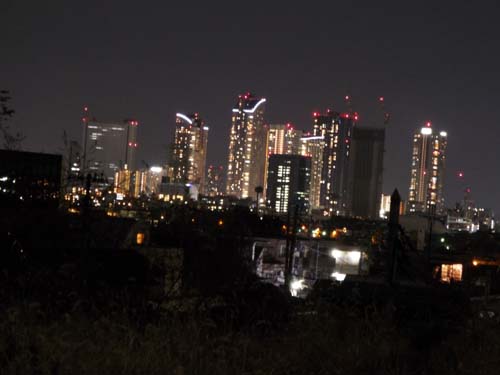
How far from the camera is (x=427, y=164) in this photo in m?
156

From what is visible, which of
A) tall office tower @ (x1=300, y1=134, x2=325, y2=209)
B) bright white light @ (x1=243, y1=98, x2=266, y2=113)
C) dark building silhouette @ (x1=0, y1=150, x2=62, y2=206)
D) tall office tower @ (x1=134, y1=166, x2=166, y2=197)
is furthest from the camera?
bright white light @ (x1=243, y1=98, x2=266, y2=113)

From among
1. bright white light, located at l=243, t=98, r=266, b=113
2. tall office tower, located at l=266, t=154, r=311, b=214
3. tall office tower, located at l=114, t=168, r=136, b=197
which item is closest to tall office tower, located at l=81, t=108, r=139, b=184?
tall office tower, located at l=114, t=168, r=136, b=197

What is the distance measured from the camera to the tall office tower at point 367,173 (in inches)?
4274

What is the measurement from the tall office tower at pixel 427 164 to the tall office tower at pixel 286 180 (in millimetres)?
45643

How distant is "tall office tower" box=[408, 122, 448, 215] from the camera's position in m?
149

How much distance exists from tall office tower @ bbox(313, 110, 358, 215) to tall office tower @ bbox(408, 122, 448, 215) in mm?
15833

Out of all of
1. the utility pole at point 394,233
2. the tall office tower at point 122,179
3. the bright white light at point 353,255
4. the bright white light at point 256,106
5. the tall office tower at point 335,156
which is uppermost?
the bright white light at point 256,106

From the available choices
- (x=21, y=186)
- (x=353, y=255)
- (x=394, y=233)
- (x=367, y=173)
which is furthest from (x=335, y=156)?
(x=394, y=233)

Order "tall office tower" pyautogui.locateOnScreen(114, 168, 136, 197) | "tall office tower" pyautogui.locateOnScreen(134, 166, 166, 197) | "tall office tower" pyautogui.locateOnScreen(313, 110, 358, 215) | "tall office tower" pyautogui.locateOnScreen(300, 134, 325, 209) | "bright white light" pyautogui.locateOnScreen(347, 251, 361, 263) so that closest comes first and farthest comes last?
"tall office tower" pyautogui.locateOnScreen(114, 168, 136, 197)
"bright white light" pyautogui.locateOnScreen(347, 251, 361, 263)
"tall office tower" pyautogui.locateOnScreen(134, 166, 166, 197)
"tall office tower" pyautogui.locateOnScreen(313, 110, 358, 215)
"tall office tower" pyautogui.locateOnScreen(300, 134, 325, 209)

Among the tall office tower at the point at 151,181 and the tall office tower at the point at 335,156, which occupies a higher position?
the tall office tower at the point at 335,156

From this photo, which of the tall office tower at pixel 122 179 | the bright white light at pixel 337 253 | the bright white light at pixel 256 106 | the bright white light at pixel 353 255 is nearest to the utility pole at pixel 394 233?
the tall office tower at pixel 122 179

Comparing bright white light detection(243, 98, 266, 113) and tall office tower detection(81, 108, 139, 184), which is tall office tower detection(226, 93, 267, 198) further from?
tall office tower detection(81, 108, 139, 184)

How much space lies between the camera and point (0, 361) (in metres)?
3.57

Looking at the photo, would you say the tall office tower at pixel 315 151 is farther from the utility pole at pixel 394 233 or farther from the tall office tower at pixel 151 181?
the utility pole at pixel 394 233
